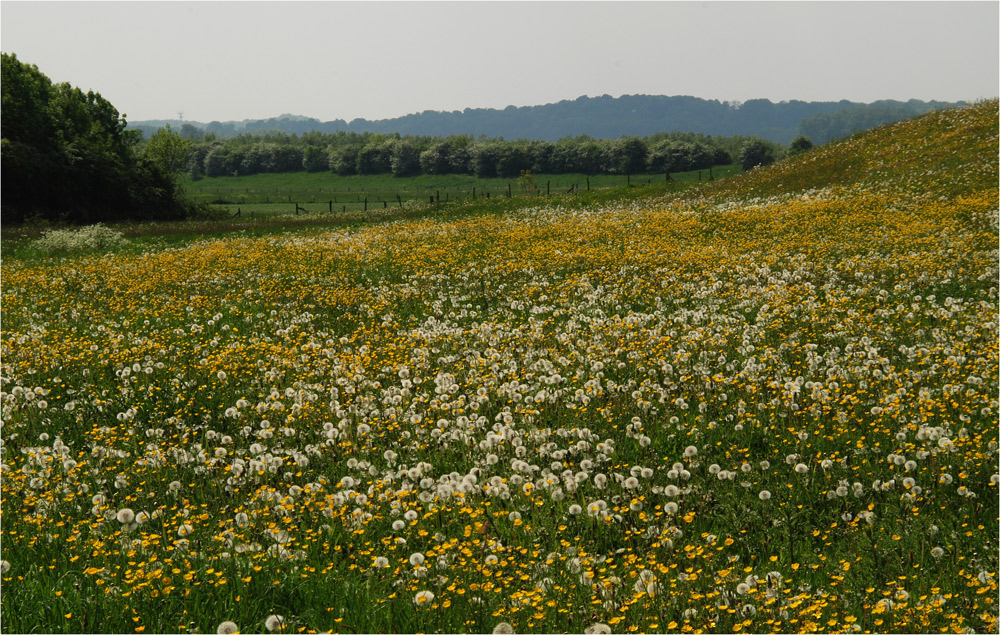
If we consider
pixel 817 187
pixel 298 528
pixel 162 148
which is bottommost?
pixel 298 528

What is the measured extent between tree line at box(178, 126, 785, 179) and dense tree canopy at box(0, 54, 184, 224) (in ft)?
329

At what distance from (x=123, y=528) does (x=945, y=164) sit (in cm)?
3312

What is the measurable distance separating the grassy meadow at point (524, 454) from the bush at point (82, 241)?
588 inches

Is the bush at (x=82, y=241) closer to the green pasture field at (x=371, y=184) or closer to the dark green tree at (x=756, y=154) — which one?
the green pasture field at (x=371, y=184)

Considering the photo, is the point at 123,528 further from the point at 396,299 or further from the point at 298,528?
the point at 396,299

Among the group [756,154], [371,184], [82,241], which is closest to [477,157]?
[371,184]

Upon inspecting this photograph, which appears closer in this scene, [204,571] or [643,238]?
[204,571]

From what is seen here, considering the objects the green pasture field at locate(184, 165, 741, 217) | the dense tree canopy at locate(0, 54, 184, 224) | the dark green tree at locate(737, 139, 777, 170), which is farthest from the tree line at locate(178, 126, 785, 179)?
the dense tree canopy at locate(0, 54, 184, 224)

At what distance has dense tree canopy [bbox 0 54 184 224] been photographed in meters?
43.4

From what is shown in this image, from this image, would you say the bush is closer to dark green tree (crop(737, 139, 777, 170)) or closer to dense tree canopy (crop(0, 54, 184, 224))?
dense tree canopy (crop(0, 54, 184, 224))

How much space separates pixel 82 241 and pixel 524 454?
3133cm

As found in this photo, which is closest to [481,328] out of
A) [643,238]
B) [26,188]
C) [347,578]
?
[347,578]

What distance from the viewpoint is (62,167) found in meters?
45.4

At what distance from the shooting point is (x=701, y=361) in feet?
31.3
